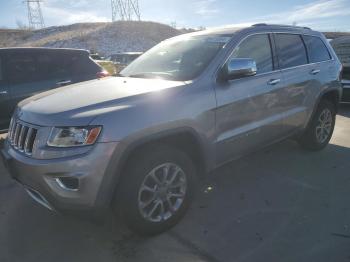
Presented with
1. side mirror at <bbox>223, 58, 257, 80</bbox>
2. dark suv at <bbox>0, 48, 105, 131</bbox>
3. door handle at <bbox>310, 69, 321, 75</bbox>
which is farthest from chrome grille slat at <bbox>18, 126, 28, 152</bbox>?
door handle at <bbox>310, 69, 321, 75</bbox>

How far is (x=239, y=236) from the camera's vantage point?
3.38 m

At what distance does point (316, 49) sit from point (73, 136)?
12.9 ft

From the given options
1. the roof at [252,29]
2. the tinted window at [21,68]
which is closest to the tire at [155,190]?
the roof at [252,29]

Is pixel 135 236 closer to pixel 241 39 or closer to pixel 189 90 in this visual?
pixel 189 90

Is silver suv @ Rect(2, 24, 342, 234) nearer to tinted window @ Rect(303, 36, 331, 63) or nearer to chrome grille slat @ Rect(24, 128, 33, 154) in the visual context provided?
chrome grille slat @ Rect(24, 128, 33, 154)

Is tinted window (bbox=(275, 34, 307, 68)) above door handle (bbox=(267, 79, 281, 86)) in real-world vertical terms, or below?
above

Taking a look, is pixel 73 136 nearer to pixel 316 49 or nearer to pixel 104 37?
pixel 316 49

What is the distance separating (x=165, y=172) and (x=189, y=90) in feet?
2.51

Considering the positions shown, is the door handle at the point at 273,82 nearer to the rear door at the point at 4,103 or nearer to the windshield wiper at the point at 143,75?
the windshield wiper at the point at 143,75

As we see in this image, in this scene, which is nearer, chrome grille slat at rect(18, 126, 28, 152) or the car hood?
the car hood

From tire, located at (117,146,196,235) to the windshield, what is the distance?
0.84 metres

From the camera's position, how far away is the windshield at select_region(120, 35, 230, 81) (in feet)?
12.3

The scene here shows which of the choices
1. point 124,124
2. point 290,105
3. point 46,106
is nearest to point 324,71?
point 290,105

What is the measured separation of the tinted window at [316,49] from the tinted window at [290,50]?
159 millimetres
